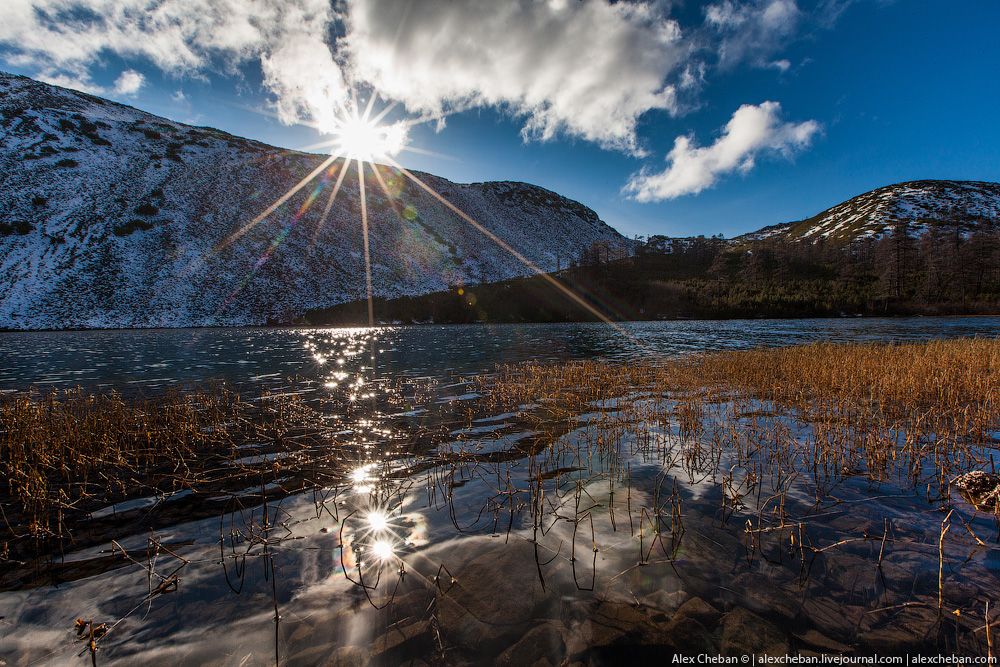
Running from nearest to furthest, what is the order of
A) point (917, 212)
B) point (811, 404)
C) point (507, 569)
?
point (507, 569)
point (811, 404)
point (917, 212)

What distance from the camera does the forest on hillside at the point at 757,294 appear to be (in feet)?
282

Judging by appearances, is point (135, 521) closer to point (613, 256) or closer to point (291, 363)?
point (291, 363)

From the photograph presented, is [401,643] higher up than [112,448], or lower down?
lower down

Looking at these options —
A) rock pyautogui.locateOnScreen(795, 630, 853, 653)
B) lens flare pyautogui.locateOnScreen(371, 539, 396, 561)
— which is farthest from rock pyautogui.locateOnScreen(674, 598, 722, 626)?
lens flare pyautogui.locateOnScreen(371, 539, 396, 561)

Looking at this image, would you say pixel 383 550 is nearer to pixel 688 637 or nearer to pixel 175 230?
pixel 688 637

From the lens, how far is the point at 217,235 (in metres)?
91.6

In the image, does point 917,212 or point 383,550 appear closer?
point 383,550

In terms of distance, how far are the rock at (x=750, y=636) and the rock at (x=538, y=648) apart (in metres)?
1.33

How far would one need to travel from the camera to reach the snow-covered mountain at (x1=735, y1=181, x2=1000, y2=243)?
155875 mm

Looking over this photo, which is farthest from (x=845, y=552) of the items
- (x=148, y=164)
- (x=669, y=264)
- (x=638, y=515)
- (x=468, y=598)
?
(x=669, y=264)

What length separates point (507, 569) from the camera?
4527 mm

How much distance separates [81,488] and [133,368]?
21866 mm

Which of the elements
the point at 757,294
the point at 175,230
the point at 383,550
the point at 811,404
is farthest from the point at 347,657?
the point at 175,230

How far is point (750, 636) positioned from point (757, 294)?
4401 inches
